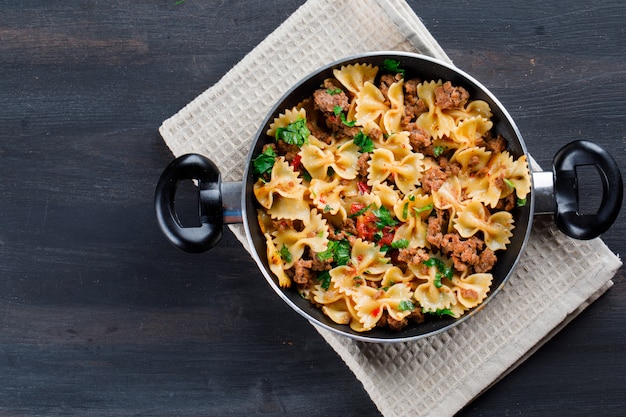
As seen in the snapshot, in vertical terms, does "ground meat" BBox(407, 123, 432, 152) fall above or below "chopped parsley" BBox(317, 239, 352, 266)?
above

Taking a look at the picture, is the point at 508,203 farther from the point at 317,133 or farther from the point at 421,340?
the point at 317,133

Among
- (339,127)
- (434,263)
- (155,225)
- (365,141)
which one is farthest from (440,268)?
(155,225)

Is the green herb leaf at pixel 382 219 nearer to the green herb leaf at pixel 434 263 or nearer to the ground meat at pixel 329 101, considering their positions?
the green herb leaf at pixel 434 263

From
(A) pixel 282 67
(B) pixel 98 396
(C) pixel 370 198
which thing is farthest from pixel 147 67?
(B) pixel 98 396

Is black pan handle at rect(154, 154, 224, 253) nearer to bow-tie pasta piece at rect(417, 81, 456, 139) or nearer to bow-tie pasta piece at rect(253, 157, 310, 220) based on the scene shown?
bow-tie pasta piece at rect(253, 157, 310, 220)

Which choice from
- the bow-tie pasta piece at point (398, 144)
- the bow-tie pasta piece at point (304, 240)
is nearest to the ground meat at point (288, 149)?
the bow-tie pasta piece at point (304, 240)

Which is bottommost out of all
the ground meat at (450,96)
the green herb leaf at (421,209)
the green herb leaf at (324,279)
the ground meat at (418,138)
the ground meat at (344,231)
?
the green herb leaf at (324,279)

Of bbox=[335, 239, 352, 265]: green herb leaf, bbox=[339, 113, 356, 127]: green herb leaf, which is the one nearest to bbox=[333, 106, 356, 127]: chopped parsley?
bbox=[339, 113, 356, 127]: green herb leaf
